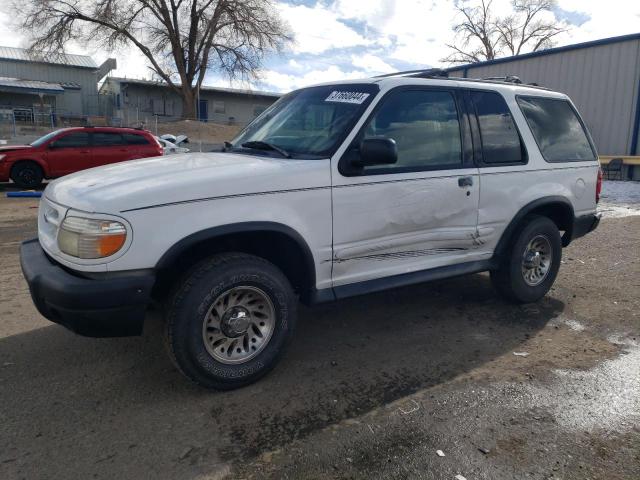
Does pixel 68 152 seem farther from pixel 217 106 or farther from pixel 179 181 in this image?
pixel 217 106

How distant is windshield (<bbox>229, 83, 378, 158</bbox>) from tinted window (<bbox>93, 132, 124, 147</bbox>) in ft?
34.1

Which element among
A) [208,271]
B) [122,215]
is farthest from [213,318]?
[122,215]

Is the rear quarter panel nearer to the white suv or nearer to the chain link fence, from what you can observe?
the white suv

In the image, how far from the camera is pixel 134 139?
539 inches

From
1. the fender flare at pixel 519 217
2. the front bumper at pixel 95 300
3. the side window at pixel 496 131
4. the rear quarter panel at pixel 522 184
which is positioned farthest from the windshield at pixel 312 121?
the fender flare at pixel 519 217

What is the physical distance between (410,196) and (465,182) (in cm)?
60

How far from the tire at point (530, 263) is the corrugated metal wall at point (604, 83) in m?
12.9

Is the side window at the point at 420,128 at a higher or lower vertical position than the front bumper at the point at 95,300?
higher

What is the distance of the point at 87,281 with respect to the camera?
2.73 metres

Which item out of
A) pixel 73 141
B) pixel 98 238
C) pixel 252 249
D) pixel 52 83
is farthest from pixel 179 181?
pixel 52 83

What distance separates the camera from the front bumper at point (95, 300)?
270 centimetres

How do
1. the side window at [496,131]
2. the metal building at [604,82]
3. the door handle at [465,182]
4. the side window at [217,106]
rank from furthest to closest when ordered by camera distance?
the side window at [217,106], the metal building at [604,82], the side window at [496,131], the door handle at [465,182]

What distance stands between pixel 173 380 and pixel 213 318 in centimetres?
60

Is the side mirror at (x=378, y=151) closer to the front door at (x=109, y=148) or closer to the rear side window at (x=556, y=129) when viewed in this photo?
the rear side window at (x=556, y=129)
